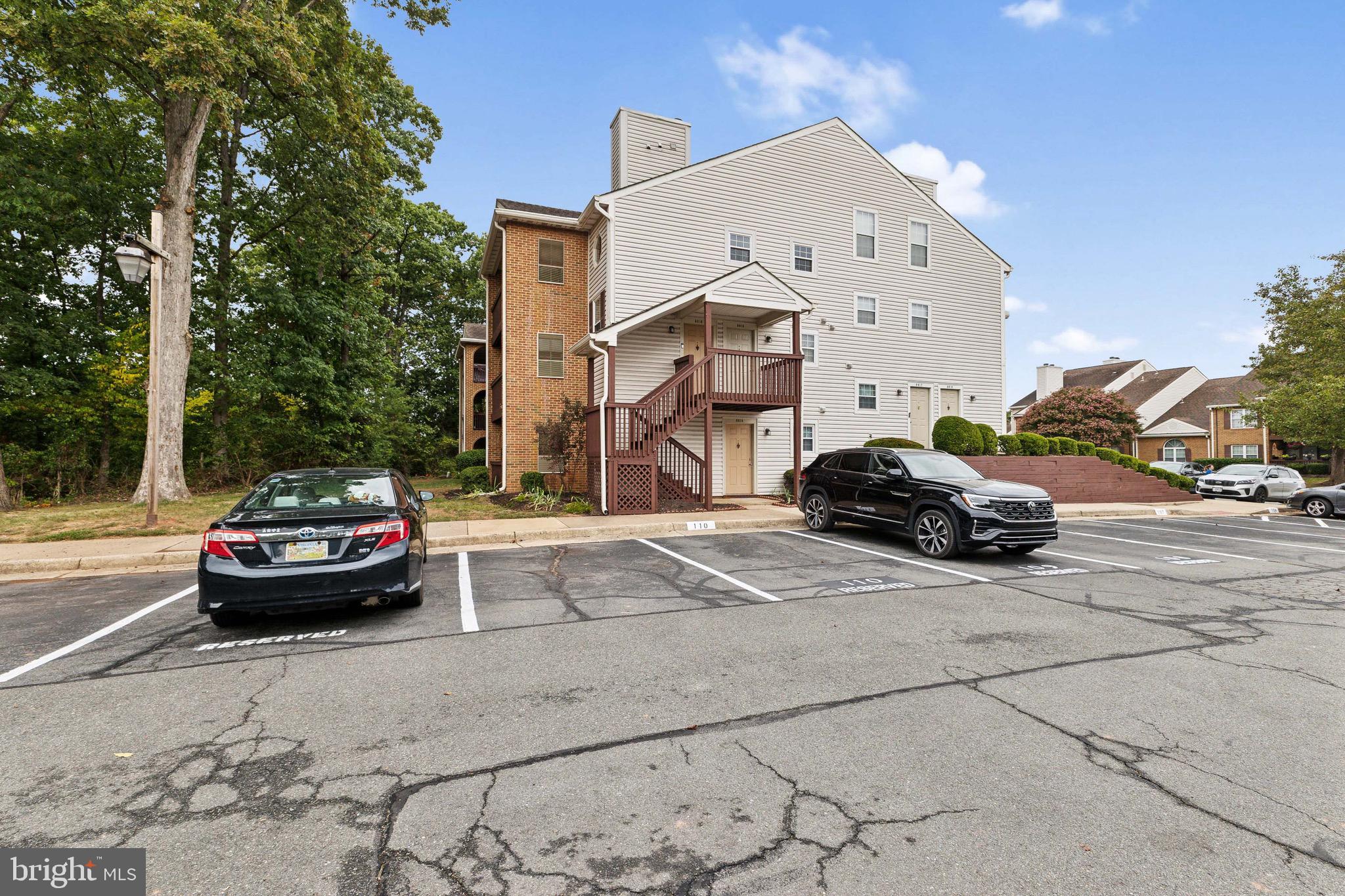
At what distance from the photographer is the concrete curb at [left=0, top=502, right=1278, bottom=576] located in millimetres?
8289

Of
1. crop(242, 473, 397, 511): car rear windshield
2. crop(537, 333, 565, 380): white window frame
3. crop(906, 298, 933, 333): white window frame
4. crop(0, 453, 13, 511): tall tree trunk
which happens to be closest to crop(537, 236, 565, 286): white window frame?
crop(537, 333, 565, 380): white window frame

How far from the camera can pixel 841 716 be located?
363 centimetres

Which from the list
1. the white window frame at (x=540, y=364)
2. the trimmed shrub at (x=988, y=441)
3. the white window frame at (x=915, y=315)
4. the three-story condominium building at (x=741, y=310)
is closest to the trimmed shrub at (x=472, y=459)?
the three-story condominium building at (x=741, y=310)

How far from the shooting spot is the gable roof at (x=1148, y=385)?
4250cm

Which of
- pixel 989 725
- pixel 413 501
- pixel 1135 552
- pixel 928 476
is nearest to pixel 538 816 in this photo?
pixel 989 725

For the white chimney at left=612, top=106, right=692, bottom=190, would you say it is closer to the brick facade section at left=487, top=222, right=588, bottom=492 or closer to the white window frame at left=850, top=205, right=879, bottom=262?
the brick facade section at left=487, top=222, right=588, bottom=492

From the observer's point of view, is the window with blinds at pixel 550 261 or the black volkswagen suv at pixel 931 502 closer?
the black volkswagen suv at pixel 931 502

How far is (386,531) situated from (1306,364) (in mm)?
43234

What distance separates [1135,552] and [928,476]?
3.79 meters

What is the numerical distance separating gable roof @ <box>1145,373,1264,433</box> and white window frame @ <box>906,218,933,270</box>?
30.1 m

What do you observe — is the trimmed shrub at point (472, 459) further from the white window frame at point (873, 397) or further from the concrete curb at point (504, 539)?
the white window frame at point (873, 397)

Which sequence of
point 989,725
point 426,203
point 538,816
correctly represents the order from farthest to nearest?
point 426,203
point 989,725
point 538,816

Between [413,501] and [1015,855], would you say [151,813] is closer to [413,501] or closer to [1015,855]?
[1015,855]

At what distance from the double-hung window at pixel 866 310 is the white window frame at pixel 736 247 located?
3768 mm
